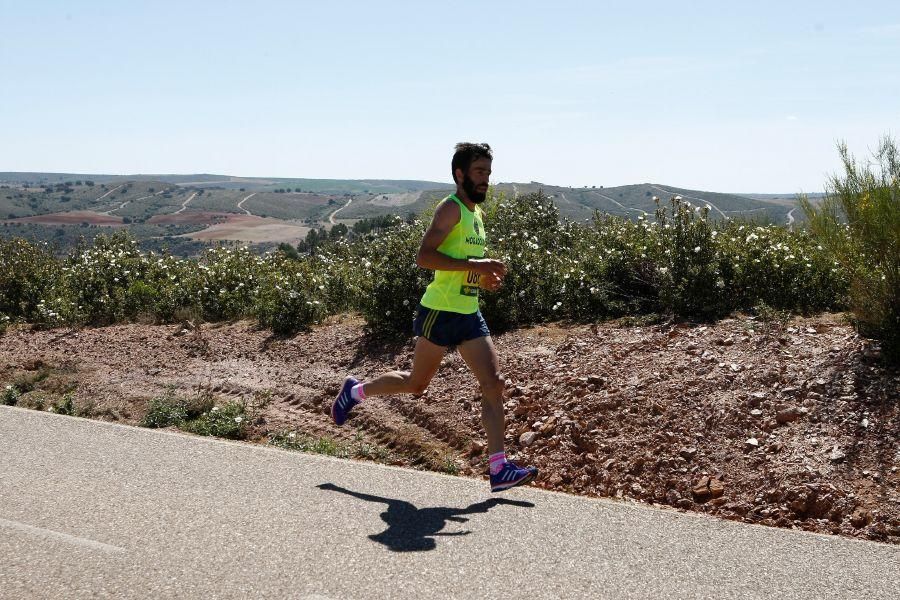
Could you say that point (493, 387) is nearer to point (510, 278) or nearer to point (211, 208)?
point (510, 278)

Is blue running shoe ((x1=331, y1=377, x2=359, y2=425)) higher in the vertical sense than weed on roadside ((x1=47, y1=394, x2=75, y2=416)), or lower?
higher

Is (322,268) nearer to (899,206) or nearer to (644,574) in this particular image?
(899,206)

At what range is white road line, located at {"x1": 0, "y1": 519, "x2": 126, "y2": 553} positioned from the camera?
4.52m

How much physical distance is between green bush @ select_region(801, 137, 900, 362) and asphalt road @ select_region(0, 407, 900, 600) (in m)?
2.16

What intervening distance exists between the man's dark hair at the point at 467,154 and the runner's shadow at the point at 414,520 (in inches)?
75.3

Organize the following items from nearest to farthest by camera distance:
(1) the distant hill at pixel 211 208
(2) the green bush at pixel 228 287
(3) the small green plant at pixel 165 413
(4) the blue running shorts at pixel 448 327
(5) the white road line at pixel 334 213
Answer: (4) the blue running shorts at pixel 448 327
(3) the small green plant at pixel 165 413
(2) the green bush at pixel 228 287
(1) the distant hill at pixel 211 208
(5) the white road line at pixel 334 213

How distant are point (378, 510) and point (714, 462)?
2158 millimetres

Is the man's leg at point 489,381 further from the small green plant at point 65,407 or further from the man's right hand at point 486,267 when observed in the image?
the small green plant at point 65,407

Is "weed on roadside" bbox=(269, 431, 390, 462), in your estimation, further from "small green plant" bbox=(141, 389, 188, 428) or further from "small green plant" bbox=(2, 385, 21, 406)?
"small green plant" bbox=(2, 385, 21, 406)

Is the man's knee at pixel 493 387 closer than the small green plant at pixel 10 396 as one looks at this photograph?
Yes

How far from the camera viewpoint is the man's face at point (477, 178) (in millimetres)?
5309

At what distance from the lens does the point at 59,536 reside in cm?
469

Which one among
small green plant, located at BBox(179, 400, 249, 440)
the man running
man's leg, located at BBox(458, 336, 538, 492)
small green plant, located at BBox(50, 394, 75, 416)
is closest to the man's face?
the man running

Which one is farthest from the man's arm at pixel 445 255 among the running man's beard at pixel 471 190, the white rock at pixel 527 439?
the white rock at pixel 527 439
